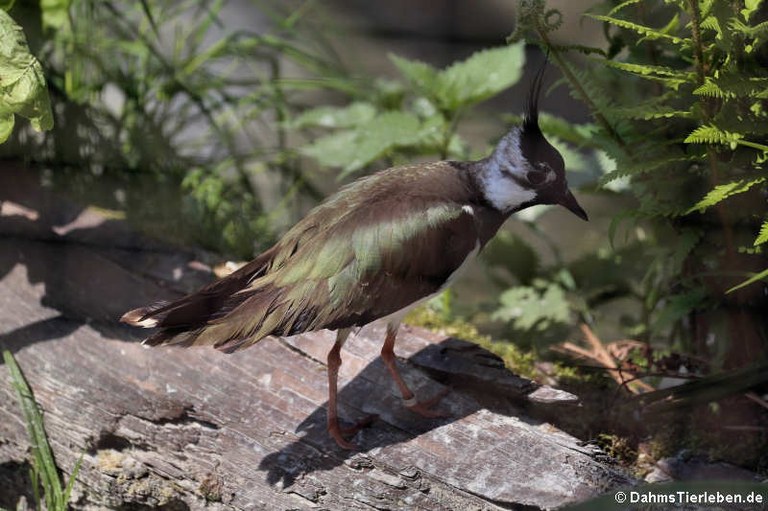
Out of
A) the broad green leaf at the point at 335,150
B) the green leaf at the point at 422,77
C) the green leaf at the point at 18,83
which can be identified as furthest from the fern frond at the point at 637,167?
the green leaf at the point at 18,83

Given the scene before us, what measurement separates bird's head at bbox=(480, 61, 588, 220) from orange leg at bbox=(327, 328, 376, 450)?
0.67 meters

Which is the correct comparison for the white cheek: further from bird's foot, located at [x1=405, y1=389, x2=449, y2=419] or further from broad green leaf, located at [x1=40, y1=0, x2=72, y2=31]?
broad green leaf, located at [x1=40, y1=0, x2=72, y2=31]

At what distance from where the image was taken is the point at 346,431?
10.1ft

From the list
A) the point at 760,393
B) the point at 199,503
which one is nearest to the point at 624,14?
the point at 760,393

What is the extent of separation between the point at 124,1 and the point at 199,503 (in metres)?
2.75

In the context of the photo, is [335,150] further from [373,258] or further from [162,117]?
[373,258]

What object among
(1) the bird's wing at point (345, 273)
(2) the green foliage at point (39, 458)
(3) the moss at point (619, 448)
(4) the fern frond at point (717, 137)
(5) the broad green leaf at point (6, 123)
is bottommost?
(2) the green foliage at point (39, 458)

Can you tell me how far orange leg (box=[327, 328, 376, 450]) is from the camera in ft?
9.98

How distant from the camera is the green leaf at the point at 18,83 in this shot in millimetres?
2873

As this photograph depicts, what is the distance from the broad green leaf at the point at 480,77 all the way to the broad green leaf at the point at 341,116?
21.2 inches

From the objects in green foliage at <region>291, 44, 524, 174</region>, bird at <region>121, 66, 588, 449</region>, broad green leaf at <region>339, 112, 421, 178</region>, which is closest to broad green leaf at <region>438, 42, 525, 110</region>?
green foliage at <region>291, 44, 524, 174</region>

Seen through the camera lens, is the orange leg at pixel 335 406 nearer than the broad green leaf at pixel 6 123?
No

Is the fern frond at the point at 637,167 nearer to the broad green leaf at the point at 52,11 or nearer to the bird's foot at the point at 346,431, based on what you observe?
the bird's foot at the point at 346,431

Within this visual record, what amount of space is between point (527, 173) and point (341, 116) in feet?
5.30
